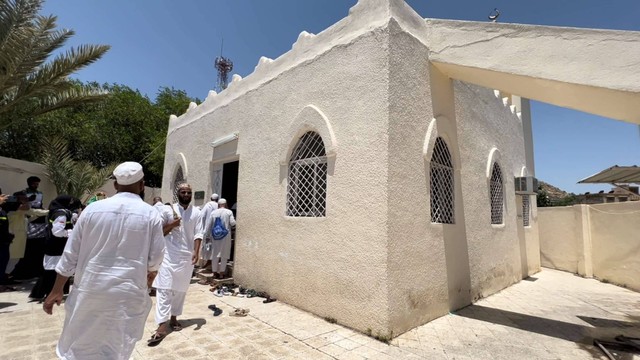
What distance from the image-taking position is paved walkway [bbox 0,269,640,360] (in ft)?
11.3

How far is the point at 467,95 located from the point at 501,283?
12.0ft

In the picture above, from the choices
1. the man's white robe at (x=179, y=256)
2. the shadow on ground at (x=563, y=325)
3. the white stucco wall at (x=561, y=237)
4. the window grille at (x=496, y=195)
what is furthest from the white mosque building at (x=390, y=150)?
the white stucco wall at (x=561, y=237)

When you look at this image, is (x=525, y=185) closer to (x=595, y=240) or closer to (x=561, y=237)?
(x=595, y=240)

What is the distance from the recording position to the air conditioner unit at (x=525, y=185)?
8102mm

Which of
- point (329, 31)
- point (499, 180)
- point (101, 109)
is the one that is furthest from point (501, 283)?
point (101, 109)

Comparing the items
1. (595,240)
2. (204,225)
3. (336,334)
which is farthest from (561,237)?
(204,225)

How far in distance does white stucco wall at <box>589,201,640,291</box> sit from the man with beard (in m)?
9.39

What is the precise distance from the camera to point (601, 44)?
3.75m

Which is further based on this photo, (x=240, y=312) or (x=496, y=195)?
(x=496, y=195)

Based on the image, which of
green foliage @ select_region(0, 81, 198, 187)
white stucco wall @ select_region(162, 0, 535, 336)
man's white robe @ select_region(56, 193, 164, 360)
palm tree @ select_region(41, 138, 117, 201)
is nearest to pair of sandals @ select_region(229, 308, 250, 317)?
white stucco wall @ select_region(162, 0, 535, 336)

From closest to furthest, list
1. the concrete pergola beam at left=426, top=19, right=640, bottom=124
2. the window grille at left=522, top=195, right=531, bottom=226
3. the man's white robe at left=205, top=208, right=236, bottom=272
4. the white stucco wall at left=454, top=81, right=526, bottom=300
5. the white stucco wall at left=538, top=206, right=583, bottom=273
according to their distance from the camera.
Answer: the concrete pergola beam at left=426, top=19, right=640, bottom=124, the white stucco wall at left=454, top=81, right=526, bottom=300, the man's white robe at left=205, top=208, right=236, bottom=272, the window grille at left=522, top=195, right=531, bottom=226, the white stucco wall at left=538, top=206, right=583, bottom=273

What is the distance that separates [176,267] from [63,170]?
24.3 ft

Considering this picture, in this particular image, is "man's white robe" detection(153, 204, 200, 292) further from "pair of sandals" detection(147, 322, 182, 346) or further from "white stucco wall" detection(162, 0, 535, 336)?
"white stucco wall" detection(162, 0, 535, 336)

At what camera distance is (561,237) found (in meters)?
10.2
